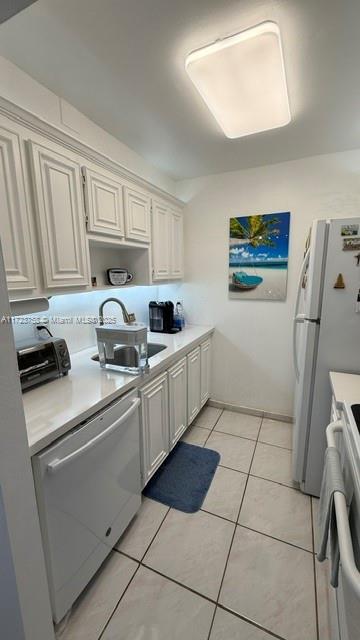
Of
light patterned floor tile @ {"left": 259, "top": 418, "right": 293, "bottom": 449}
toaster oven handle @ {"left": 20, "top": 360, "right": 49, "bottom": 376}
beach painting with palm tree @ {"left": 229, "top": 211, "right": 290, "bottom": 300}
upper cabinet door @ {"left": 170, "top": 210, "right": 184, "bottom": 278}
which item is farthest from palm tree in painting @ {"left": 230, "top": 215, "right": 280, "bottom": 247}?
toaster oven handle @ {"left": 20, "top": 360, "right": 49, "bottom": 376}

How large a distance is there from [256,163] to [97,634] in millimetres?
3114

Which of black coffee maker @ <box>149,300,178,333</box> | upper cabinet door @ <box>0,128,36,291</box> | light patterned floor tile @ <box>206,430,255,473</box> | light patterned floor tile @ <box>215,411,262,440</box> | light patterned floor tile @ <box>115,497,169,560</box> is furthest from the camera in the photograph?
black coffee maker @ <box>149,300,178,333</box>

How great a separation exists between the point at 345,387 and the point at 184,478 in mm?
1279

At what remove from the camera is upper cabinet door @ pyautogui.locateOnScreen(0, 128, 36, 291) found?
103cm

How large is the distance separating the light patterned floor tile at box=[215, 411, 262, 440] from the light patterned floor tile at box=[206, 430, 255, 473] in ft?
0.24

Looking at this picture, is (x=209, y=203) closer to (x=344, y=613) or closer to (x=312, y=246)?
(x=312, y=246)

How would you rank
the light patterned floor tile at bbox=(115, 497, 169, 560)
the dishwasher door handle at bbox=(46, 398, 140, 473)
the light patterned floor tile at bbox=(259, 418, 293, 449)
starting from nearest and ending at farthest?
the dishwasher door handle at bbox=(46, 398, 140, 473)
the light patterned floor tile at bbox=(115, 497, 169, 560)
the light patterned floor tile at bbox=(259, 418, 293, 449)

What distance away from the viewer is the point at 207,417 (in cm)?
264

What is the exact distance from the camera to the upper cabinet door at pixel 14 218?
1.03 meters

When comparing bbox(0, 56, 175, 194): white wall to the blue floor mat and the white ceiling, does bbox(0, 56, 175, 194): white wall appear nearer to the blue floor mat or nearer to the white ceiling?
the white ceiling

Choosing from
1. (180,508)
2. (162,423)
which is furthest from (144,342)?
(180,508)

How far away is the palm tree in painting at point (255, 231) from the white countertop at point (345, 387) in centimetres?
133

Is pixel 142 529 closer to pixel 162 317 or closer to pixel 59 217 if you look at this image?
pixel 162 317

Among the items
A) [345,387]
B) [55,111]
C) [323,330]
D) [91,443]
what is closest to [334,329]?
[323,330]
